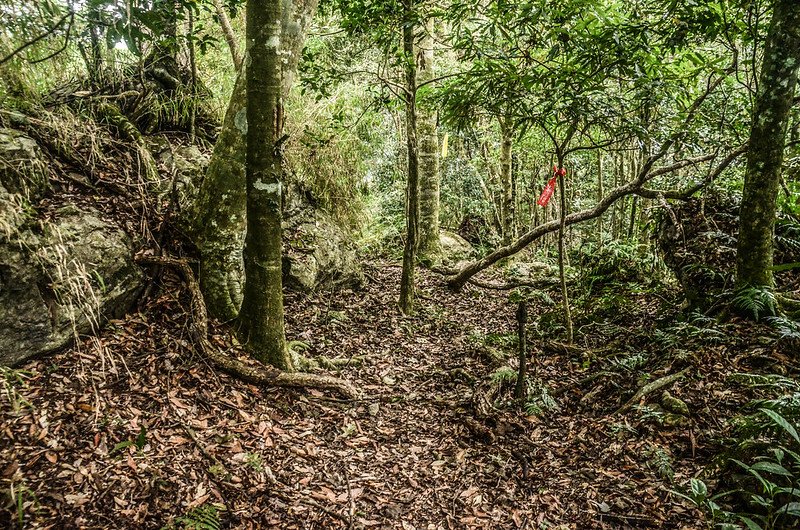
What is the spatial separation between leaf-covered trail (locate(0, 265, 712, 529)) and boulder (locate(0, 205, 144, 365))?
0.18m

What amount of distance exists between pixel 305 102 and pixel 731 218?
6646 millimetres

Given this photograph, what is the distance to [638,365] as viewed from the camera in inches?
192

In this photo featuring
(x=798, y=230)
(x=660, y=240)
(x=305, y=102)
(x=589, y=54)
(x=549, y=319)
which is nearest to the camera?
(x=589, y=54)

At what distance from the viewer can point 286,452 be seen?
3557mm

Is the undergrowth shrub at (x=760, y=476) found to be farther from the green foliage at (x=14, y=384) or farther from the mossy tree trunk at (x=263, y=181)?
the green foliage at (x=14, y=384)

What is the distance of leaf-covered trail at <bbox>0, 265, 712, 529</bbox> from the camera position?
9.00ft

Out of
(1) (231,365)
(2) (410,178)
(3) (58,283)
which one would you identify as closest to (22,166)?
(3) (58,283)

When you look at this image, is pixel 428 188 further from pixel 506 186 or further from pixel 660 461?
pixel 660 461

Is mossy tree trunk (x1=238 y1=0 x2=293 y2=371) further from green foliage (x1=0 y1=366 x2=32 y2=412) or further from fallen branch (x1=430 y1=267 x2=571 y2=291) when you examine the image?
fallen branch (x1=430 y1=267 x2=571 y2=291)

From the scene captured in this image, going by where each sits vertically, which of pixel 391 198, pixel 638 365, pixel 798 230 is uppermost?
pixel 391 198

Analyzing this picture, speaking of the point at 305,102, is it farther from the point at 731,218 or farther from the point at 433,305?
the point at 731,218

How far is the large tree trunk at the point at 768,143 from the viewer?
421cm

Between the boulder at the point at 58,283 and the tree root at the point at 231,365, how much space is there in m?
0.36

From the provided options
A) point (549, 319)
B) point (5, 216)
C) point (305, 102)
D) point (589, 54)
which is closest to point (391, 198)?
point (305, 102)
